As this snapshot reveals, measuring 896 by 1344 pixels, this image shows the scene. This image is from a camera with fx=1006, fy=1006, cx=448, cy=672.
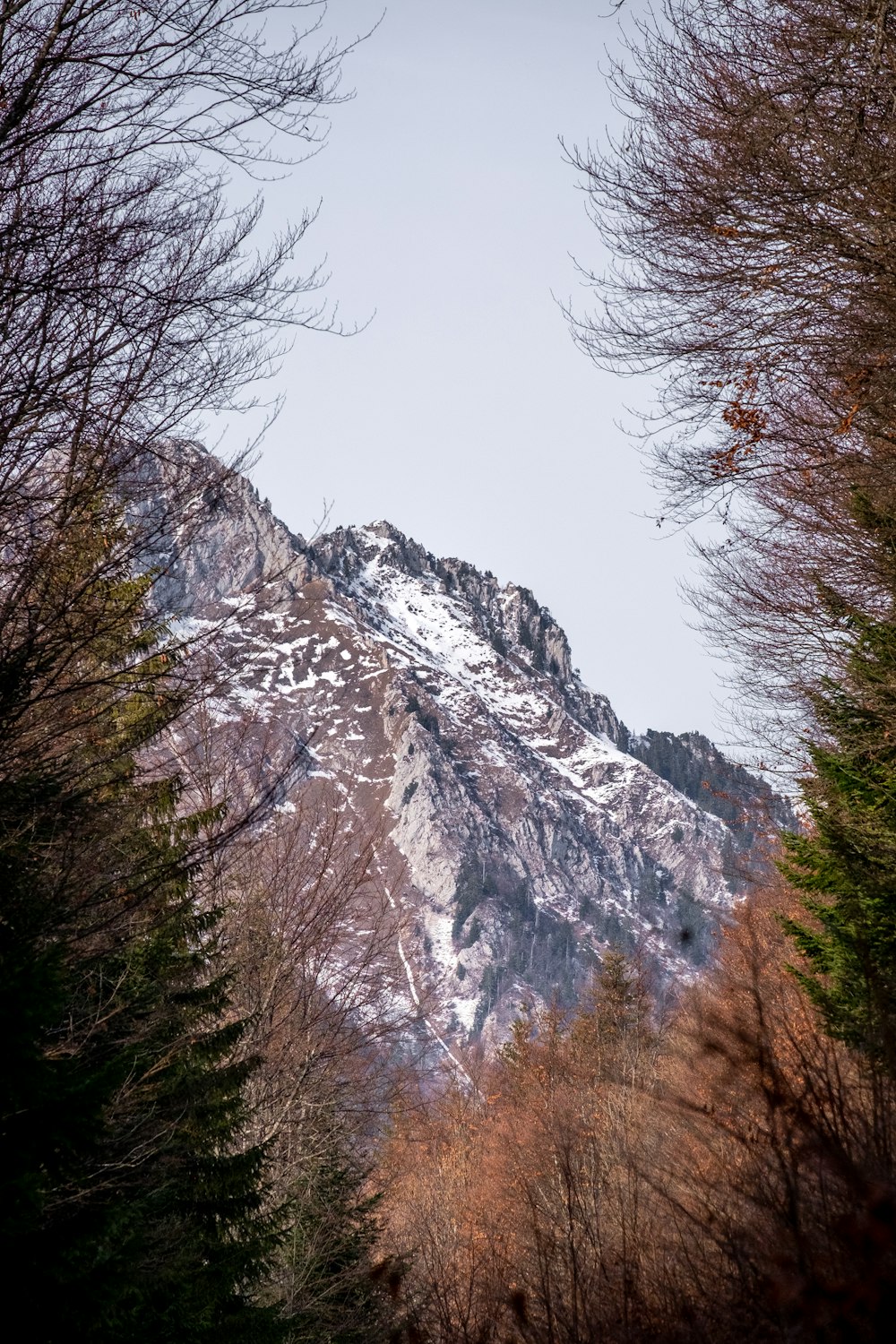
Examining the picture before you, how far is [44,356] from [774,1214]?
12.6 feet

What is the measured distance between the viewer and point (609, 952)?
4050 cm

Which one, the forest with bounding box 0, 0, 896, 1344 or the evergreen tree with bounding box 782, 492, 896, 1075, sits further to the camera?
the evergreen tree with bounding box 782, 492, 896, 1075

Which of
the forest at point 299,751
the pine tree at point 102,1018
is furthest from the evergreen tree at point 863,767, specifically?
the pine tree at point 102,1018

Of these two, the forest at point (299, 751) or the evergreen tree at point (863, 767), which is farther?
the evergreen tree at point (863, 767)

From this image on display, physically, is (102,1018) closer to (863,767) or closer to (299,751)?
(299,751)

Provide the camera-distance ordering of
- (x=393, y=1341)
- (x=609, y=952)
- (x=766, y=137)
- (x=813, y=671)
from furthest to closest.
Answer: (x=609, y=952) → (x=813, y=671) → (x=766, y=137) → (x=393, y=1341)

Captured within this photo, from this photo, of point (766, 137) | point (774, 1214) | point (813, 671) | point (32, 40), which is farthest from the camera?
point (813, 671)

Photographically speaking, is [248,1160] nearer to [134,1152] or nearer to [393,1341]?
[134,1152]

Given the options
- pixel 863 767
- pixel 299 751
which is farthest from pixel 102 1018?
pixel 863 767

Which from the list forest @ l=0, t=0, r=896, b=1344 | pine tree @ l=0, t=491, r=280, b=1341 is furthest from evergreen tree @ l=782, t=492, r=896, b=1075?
pine tree @ l=0, t=491, r=280, b=1341

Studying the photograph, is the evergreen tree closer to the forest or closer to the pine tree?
the forest

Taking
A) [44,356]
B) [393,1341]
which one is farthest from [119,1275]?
[44,356]

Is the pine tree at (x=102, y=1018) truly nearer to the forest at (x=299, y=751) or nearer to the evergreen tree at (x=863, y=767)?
the forest at (x=299, y=751)

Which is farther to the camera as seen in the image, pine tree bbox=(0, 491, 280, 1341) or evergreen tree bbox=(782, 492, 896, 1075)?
evergreen tree bbox=(782, 492, 896, 1075)
